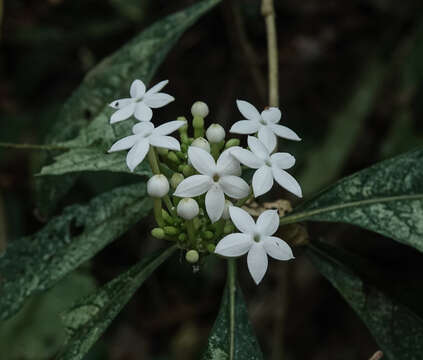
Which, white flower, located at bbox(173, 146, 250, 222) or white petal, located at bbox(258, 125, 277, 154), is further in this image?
white petal, located at bbox(258, 125, 277, 154)

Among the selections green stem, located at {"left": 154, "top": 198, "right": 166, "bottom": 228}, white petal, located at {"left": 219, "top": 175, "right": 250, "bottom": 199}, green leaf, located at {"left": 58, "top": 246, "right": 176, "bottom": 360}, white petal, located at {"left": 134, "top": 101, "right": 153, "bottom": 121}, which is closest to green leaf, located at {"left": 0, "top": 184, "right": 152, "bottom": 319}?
green leaf, located at {"left": 58, "top": 246, "right": 176, "bottom": 360}

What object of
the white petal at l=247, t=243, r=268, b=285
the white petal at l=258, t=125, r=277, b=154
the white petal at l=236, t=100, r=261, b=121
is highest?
the white petal at l=236, t=100, r=261, b=121

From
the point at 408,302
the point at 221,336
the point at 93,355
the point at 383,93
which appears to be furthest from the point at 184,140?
the point at 383,93

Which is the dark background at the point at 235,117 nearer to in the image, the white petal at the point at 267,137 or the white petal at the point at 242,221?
the white petal at the point at 267,137

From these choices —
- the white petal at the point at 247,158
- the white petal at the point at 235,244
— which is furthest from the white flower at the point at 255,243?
the white petal at the point at 247,158

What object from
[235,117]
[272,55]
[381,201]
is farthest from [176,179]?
[235,117]

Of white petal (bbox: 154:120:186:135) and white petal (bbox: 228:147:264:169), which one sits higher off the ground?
white petal (bbox: 154:120:186:135)

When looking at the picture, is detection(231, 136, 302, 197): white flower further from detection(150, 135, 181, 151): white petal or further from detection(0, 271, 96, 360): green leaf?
detection(0, 271, 96, 360): green leaf
